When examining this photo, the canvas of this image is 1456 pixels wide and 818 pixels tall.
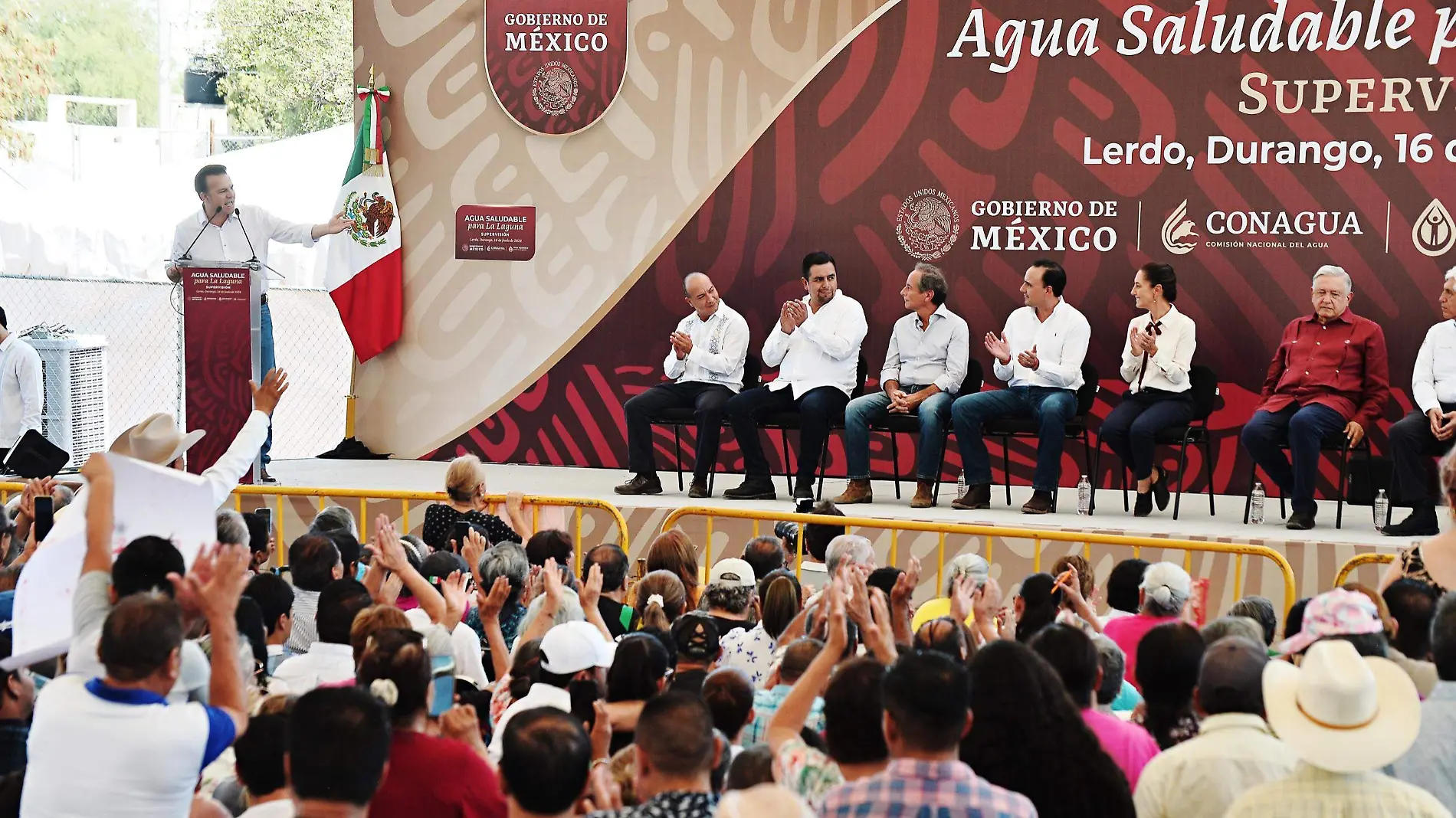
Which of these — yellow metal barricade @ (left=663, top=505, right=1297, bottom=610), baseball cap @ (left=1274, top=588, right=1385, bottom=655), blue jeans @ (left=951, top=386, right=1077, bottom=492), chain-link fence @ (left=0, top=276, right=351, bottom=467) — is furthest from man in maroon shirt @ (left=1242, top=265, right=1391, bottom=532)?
chain-link fence @ (left=0, top=276, right=351, bottom=467)

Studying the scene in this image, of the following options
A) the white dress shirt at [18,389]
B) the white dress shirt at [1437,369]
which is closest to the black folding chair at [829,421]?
the white dress shirt at [1437,369]

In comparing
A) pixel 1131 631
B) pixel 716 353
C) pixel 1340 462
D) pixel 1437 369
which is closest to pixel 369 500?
pixel 716 353

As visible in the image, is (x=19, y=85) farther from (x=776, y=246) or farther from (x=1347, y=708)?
(x=1347, y=708)

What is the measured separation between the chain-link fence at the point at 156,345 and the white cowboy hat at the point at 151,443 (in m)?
11.4

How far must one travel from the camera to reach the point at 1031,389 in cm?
768

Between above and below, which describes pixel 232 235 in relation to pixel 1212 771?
above

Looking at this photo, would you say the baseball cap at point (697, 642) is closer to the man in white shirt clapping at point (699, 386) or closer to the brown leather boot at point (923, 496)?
the brown leather boot at point (923, 496)

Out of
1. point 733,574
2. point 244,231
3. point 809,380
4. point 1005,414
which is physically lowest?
point 733,574

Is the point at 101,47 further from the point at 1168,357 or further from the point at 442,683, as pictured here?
the point at 442,683

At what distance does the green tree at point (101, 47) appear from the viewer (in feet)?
101

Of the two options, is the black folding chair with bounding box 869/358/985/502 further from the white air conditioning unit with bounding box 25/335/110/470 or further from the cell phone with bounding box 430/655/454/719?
the white air conditioning unit with bounding box 25/335/110/470

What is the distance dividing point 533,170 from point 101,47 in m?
25.3

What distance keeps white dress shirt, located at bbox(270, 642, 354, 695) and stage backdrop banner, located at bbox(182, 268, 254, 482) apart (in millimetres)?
4056

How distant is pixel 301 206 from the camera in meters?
19.2
